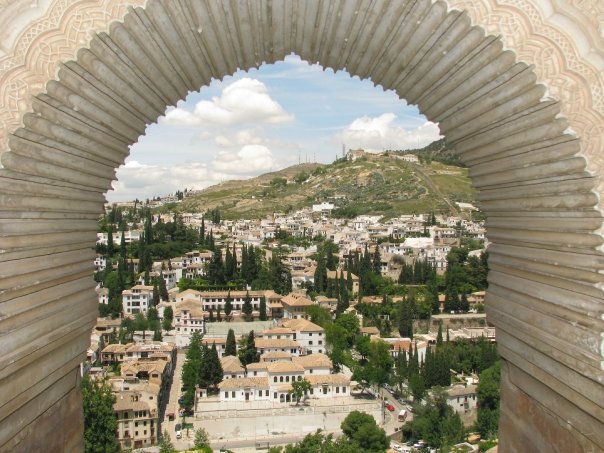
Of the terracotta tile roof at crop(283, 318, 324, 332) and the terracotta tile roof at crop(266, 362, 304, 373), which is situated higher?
the terracotta tile roof at crop(283, 318, 324, 332)

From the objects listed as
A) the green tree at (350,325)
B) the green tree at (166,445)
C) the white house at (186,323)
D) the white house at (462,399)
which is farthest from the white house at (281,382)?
the white house at (186,323)

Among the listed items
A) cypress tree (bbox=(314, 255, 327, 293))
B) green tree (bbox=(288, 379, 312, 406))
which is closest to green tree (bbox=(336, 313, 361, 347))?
green tree (bbox=(288, 379, 312, 406))

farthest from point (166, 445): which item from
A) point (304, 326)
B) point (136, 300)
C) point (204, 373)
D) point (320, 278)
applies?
point (320, 278)

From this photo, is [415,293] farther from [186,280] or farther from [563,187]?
[563,187]

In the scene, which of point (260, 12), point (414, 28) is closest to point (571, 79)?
point (414, 28)

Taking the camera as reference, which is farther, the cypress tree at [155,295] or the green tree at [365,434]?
the cypress tree at [155,295]

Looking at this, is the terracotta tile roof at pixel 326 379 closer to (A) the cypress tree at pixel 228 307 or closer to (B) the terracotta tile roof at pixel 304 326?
(B) the terracotta tile roof at pixel 304 326

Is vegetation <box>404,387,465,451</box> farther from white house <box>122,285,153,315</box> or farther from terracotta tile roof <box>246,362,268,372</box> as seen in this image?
white house <box>122,285,153,315</box>
